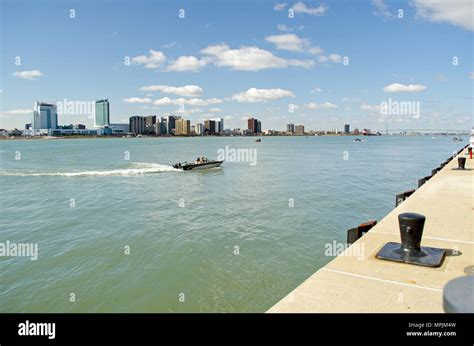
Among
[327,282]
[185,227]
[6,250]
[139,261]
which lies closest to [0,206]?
[6,250]

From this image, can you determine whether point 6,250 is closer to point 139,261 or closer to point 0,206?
point 139,261

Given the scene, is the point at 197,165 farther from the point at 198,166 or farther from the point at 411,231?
the point at 411,231

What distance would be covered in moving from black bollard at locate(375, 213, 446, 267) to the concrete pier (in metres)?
0.13

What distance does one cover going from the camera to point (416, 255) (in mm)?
6516

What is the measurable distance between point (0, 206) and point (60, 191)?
22.0ft

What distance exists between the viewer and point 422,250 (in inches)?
267

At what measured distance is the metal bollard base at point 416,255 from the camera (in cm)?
628

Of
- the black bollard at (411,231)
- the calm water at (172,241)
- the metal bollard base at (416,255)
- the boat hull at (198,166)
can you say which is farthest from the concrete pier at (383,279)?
the boat hull at (198,166)

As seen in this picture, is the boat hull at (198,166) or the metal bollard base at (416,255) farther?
the boat hull at (198,166)

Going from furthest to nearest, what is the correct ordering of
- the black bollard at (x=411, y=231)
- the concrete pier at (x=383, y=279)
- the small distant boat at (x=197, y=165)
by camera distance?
the small distant boat at (x=197, y=165) < the black bollard at (x=411, y=231) < the concrete pier at (x=383, y=279)

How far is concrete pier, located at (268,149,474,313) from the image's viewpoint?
16.1 ft

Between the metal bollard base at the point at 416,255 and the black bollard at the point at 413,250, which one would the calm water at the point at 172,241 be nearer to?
the metal bollard base at the point at 416,255

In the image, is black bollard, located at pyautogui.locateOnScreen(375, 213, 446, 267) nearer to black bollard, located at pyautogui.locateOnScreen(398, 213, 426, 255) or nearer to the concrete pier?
black bollard, located at pyautogui.locateOnScreen(398, 213, 426, 255)

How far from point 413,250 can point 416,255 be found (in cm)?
12
